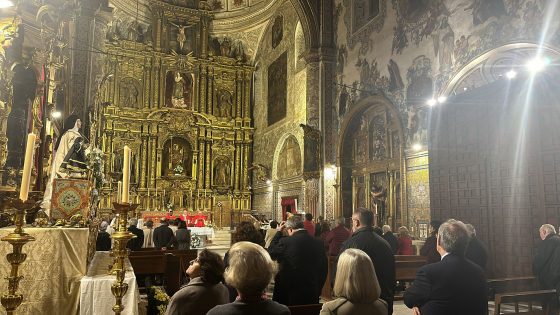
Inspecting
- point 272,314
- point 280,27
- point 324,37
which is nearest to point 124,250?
point 272,314

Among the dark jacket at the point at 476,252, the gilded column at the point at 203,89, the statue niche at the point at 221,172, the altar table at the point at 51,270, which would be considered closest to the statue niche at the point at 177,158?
the statue niche at the point at 221,172

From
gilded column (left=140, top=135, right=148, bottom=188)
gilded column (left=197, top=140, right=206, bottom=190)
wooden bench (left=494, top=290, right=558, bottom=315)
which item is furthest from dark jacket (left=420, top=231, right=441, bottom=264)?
gilded column (left=140, top=135, right=148, bottom=188)

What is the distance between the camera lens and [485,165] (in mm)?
10281

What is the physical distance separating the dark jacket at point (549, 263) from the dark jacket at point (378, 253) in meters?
3.31

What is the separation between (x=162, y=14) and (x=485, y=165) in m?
22.1

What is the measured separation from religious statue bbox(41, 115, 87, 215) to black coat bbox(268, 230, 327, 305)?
2.75 metres

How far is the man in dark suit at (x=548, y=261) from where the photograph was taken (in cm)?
613

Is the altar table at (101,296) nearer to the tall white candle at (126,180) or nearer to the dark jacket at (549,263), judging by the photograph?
the tall white candle at (126,180)

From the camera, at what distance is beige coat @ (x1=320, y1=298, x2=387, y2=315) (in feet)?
8.38

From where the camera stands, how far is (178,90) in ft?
87.5

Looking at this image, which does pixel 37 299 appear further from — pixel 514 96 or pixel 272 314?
pixel 514 96

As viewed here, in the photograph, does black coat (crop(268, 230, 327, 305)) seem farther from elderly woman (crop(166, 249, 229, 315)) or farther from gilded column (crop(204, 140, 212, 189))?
gilded column (crop(204, 140, 212, 189))

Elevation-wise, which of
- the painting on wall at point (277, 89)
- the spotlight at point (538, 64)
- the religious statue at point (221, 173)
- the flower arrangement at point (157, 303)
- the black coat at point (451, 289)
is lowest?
the flower arrangement at point (157, 303)

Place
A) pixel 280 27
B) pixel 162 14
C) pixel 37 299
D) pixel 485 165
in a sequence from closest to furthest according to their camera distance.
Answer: pixel 37 299 → pixel 485 165 → pixel 280 27 → pixel 162 14
